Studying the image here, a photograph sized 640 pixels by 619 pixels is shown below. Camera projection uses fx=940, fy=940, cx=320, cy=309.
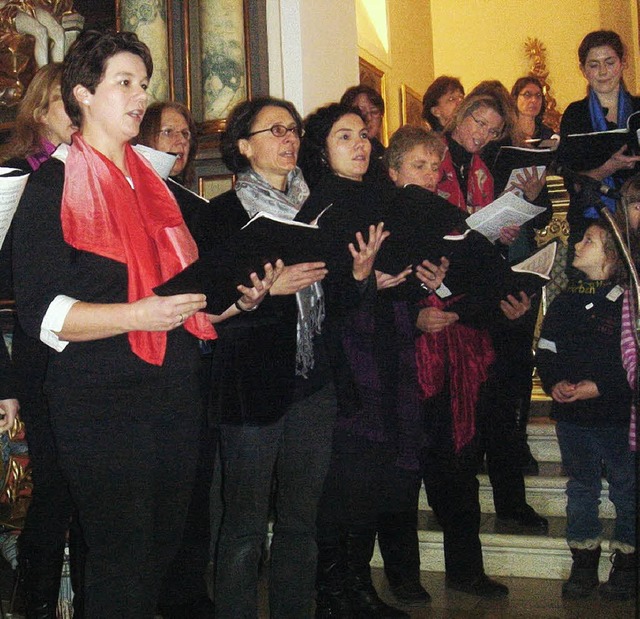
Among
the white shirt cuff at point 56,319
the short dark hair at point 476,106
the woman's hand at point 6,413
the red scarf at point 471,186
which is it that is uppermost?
the short dark hair at point 476,106

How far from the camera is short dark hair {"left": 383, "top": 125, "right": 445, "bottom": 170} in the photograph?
3152 mm

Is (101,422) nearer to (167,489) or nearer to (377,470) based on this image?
(167,489)

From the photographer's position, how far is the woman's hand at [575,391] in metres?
3.28

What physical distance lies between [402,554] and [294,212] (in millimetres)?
1271

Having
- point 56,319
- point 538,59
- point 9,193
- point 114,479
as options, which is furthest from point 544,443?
point 538,59

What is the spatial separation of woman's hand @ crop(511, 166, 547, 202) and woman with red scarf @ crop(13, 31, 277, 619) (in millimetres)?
1886

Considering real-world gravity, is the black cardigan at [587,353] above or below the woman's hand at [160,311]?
below

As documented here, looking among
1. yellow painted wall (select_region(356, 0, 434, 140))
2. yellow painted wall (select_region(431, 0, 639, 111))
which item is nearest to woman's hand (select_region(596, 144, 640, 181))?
yellow painted wall (select_region(356, 0, 434, 140))

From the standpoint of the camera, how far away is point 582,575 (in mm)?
3246

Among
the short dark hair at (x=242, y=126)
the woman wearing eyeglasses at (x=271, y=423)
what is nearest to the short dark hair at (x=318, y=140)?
the short dark hair at (x=242, y=126)

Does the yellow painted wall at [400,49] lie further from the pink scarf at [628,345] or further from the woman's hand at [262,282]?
the woman's hand at [262,282]

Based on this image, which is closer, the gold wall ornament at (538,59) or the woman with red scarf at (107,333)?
the woman with red scarf at (107,333)

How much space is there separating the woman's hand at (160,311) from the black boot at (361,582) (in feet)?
4.40

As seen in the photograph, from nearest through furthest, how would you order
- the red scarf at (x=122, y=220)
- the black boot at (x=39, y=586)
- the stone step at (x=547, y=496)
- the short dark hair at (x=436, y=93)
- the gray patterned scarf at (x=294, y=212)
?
the red scarf at (x=122, y=220) < the gray patterned scarf at (x=294, y=212) < the black boot at (x=39, y=586) < the stone step at (x=547, y=496) < the short dark hair at (x=436, y=93)
